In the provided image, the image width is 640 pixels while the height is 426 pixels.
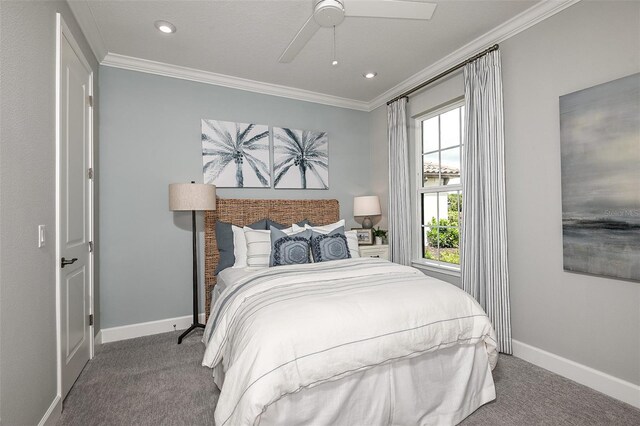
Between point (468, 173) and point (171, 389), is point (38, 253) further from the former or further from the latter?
point (468, 173)

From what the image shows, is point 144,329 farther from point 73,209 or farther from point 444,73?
point 444,73

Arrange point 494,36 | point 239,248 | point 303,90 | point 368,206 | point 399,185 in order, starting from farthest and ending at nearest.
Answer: point 368,206, point 303,90, point 399,185, point 239,248, point 494,36

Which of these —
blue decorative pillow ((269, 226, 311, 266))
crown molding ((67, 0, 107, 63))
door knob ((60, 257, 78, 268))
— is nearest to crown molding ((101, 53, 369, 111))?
crown molding ((67, 0, 107, 63))

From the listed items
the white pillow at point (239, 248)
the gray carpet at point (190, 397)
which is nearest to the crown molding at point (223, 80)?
the white pillow at point (239, 248)

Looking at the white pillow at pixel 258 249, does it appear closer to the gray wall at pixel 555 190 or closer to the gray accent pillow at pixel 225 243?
the gray accent pillow at pixel 225 243

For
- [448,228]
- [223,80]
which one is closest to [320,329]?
[448,228]

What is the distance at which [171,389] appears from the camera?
2.21 meters

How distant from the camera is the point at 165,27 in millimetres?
2645

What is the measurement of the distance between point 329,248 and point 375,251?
1160mm

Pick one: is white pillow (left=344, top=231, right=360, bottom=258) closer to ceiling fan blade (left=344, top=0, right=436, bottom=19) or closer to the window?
the window

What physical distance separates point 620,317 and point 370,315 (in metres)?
1.78

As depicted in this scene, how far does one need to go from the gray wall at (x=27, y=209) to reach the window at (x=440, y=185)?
346cm

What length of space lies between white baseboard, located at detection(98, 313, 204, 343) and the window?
9.41ft

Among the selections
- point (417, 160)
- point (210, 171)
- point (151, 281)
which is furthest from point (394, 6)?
point (151, 281)
